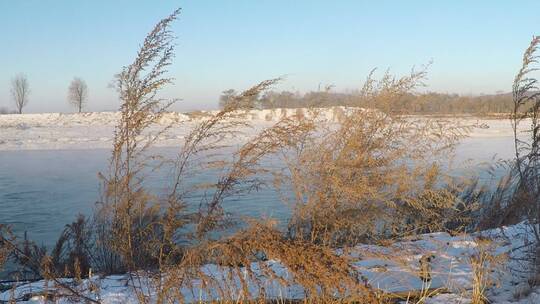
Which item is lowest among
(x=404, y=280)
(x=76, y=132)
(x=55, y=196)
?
(x=55, y=196)

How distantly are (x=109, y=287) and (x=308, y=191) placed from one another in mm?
2341

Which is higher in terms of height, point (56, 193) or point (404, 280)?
point (404, 280)

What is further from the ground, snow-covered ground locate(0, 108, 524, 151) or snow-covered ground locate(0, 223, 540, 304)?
snow-covered ground locate(0, 108, 524, 151)

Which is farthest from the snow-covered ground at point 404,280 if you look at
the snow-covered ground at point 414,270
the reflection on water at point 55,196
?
the reflection on water at point 55,196

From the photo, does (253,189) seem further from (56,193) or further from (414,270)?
(56,193)

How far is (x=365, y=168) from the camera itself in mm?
5832

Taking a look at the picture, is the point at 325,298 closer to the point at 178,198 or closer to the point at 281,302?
the point at 281,302

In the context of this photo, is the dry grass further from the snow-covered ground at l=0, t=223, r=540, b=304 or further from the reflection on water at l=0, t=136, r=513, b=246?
the reflection on water at l=0, t=136, r=513, b=246

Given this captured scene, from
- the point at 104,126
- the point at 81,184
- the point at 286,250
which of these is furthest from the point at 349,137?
the point at 104,126

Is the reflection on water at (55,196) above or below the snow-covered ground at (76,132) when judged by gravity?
below

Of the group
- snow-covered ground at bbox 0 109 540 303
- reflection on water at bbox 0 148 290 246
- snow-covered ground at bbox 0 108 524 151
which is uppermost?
snow-covered ground at bbox 0 108 524 151

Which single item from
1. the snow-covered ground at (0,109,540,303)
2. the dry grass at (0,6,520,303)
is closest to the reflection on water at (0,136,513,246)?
the snow-covered ground at (0,109,540,303)

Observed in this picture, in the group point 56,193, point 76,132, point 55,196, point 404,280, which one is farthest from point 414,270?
point 76,132

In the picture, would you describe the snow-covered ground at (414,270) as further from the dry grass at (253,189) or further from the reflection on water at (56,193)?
the reflection on water at (56,193)
